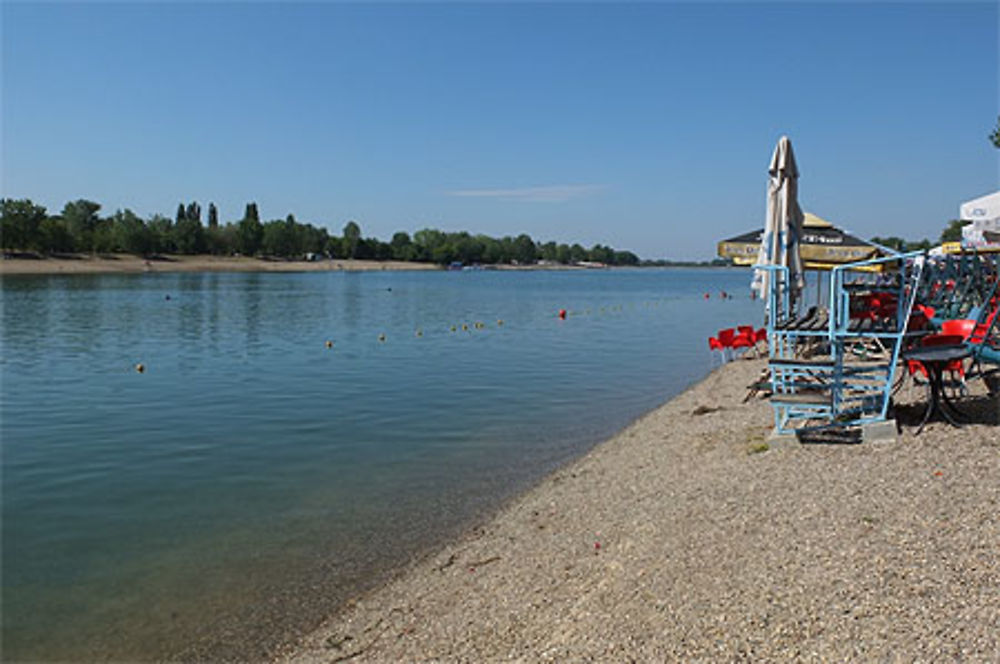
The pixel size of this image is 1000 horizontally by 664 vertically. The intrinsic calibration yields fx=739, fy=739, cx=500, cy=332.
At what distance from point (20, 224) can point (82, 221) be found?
759 inches

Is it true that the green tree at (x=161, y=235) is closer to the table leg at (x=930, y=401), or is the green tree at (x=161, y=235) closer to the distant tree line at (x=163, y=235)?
the distant tree line at (x=163, y=235)

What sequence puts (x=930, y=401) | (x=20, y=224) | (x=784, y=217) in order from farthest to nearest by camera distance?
1. (x=20, y=224)
2. (x=784, y=217)
3. (x=930, y=401)

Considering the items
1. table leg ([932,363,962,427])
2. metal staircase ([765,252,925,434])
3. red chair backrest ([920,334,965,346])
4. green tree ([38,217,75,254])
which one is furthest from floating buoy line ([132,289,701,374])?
green tree ([38,217,75,254])

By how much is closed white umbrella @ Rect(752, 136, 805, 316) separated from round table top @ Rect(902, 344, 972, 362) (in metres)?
4.78

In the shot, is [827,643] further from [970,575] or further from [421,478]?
[421,478]

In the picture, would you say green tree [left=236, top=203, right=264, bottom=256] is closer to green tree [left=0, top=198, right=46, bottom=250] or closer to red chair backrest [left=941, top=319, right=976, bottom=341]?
green tree [left=0, top=198, right=46, bottom=250]

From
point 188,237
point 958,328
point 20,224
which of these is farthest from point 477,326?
point 188,237

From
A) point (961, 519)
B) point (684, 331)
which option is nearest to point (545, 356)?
point (684, 331)

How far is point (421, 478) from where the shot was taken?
9.98 metres

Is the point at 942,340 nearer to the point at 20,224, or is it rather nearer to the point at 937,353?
the point at 937,353

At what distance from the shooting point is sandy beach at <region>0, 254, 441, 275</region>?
100750mm

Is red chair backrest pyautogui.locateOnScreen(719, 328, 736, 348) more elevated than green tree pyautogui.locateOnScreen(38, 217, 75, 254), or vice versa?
green tree pyautogui.locateOnScreen(38, 217, 75, 254)

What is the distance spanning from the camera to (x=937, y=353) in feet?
24.3

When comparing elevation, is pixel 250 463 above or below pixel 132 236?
below
